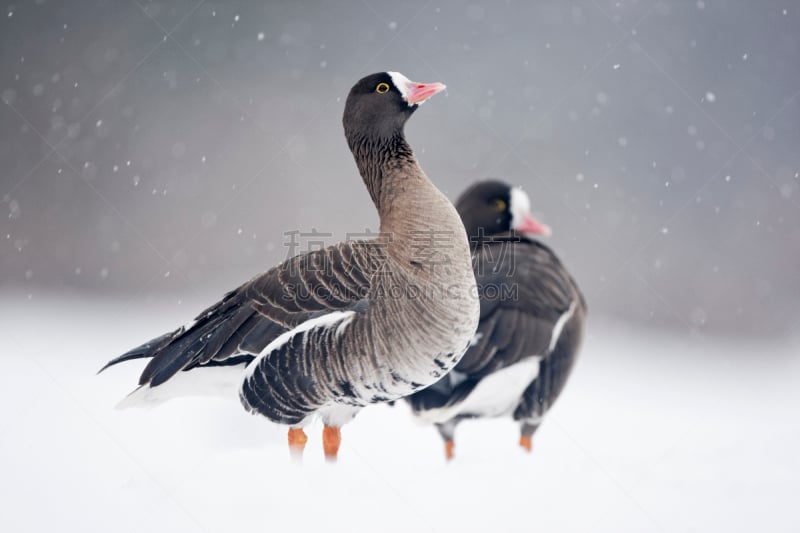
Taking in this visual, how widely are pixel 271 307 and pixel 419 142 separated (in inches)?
270

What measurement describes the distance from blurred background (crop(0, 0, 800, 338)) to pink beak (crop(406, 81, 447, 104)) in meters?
5.88

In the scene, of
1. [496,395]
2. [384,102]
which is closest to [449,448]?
[496,395]

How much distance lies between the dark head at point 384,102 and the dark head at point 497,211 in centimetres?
126

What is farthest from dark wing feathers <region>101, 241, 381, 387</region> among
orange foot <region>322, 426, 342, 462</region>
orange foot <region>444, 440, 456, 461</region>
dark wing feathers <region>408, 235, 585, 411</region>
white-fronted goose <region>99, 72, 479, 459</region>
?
orange foot <region>444, 440, 456, 461</region>

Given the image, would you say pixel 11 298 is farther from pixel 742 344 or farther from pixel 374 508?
pixel 742 344

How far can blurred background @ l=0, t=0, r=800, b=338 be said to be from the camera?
8.62 metres

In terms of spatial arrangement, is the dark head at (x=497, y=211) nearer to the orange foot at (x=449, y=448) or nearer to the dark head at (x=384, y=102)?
the orange foot at (x=449, y=448)

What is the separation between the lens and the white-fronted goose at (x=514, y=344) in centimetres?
301

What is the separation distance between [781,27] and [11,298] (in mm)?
9771

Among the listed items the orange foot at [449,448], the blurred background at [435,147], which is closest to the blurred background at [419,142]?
the blurred background at [435,147]

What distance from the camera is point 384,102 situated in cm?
254

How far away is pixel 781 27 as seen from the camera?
26.8 ft

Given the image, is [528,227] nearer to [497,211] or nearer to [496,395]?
[497,211]

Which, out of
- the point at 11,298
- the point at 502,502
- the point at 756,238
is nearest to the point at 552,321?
the point at 502,502
